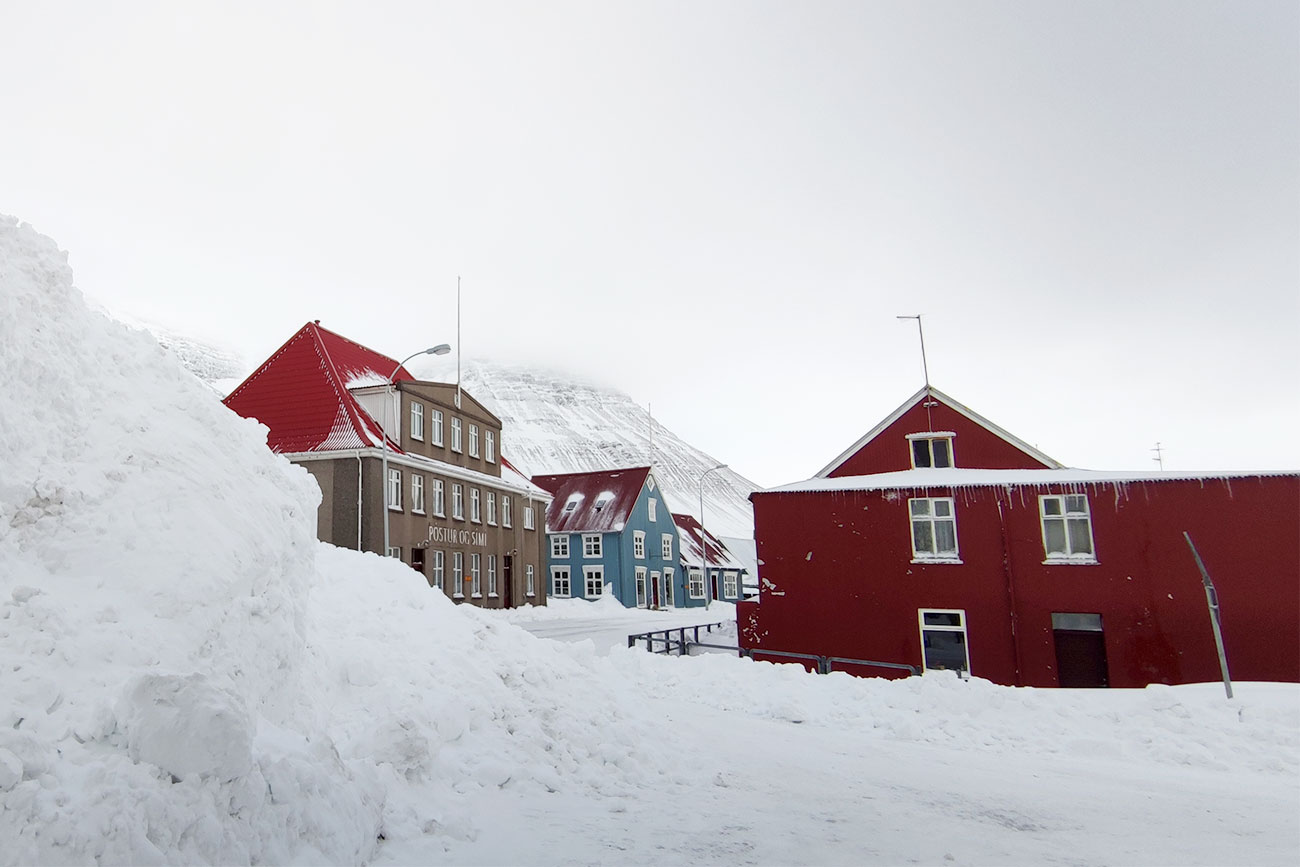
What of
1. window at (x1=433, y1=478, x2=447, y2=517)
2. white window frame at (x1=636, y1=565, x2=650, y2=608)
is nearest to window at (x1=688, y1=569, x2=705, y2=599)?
white window frame at (x1=636, y1=565, x2=650, y2=608)

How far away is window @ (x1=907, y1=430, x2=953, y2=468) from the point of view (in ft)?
73.6

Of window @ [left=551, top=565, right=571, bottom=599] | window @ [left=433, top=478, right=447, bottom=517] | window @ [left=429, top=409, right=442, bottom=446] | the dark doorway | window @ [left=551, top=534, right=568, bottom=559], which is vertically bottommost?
the dark doorway

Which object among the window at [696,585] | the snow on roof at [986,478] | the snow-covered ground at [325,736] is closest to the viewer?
the snow-covered ground at [325,736]

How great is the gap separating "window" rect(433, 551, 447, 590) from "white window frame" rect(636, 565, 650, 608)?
19592 millimetres

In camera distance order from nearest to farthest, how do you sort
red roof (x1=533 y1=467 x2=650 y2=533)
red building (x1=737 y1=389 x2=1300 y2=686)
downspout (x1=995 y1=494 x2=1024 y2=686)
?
1. red building (x1=737 y1=389 x2=1300 y2=686)
2. downspout (x1=995 y1=494 x2=1024 y2=686)
3. red roof (x1=533 y1=467 x2=650 y2=533)

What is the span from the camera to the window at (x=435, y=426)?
110 feet

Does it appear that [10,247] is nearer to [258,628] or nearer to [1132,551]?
[258,628]

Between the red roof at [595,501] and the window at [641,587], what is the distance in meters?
3.59

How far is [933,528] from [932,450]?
3.38 metres

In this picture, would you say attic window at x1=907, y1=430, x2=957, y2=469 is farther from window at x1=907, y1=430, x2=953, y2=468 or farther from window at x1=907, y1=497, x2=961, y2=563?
window at x1=907, y1=497, x2=961, y2=563

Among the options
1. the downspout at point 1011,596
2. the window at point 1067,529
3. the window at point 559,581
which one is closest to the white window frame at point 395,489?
the downspout at point 1011,596

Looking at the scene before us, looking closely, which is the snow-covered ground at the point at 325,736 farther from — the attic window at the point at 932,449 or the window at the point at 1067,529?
the attic window at the point at 932,449

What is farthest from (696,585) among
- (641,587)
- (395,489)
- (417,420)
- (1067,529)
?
(1067,529)

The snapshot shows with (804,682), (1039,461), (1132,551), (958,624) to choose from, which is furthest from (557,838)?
(1039,461)
